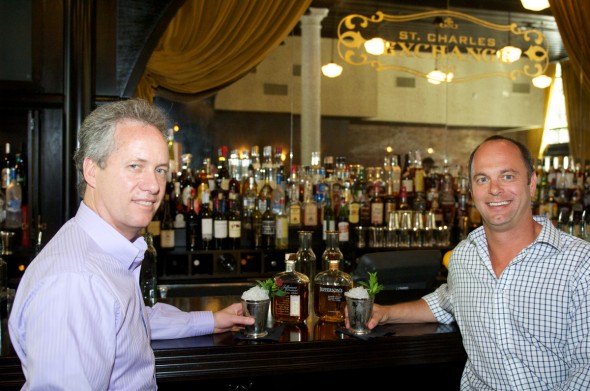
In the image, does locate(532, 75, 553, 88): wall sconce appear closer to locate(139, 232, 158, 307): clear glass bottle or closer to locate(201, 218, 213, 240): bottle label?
locate(201, 218, 213, 240): bottle label

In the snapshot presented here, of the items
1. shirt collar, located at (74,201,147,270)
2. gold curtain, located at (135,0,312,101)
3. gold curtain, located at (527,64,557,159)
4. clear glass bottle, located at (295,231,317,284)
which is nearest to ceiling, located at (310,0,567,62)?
gold curtain, located at (527,64,557,159)

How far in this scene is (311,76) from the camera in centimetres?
559

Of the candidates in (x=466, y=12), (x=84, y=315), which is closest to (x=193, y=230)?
(x=84, y=315)

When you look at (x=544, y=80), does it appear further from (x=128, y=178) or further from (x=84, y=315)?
(x=84, y=315)

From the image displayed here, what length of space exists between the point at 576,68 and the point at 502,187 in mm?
4851

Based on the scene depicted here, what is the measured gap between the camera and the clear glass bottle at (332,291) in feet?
6.76

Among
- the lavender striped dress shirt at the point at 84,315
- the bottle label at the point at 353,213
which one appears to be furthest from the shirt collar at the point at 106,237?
the bottle label at the point at 353,213

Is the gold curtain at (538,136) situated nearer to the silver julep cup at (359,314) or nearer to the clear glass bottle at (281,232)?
the clear glass bottle at (281,232)

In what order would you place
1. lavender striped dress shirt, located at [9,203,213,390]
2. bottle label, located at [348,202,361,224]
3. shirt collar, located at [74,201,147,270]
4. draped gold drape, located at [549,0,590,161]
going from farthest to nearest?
1. draped gold drape, located at [549,0,590,161]
2. bottle label, located at [348,202,361,224]
3. shirt collar, located at [74,201,147,270]
4. lavender striped dress shirt, located at [9,203,213,390]

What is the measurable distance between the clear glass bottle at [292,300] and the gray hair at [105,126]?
83 centimetres

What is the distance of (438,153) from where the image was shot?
5984 mm

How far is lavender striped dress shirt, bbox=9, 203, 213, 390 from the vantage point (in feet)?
3.62

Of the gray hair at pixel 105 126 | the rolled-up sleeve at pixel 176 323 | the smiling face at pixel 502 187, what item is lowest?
the rolled-up sleeve at pixel 176 323

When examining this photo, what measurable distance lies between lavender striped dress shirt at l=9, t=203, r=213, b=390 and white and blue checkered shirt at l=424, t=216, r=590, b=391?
0.98 m
